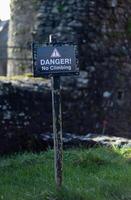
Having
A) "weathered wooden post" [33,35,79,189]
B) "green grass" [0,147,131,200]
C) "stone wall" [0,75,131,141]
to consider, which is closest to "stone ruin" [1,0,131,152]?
"stone wall" [0,75,131,141]

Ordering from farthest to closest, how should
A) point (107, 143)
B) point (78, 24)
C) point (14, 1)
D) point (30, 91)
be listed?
point (14, 1) < point (78, 24) < point (30, 91) < point (107, 143)

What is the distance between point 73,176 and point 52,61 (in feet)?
4.65

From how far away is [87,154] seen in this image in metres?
7.11

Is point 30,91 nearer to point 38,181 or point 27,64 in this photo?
point 27,64

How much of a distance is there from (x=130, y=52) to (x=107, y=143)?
2686mm

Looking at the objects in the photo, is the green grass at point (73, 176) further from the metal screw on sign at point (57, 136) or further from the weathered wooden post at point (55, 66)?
the weathered wooden post at point (55, 66)

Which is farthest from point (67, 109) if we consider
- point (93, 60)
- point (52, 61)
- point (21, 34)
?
point (52, 61)

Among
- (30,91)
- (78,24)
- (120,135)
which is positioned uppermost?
(78,24)

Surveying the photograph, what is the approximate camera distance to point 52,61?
5.73 meters

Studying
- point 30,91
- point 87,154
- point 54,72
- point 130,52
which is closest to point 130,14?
point 130,52

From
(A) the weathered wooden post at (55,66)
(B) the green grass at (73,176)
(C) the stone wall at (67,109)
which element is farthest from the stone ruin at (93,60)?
(A) the weathered wooden post at (55,66)

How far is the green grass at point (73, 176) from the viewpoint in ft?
18.2

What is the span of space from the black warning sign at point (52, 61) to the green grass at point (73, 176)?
3.79 ft

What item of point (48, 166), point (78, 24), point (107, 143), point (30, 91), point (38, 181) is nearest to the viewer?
point (38, 181)
